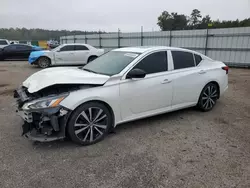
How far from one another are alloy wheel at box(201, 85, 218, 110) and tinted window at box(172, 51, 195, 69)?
0.73 m

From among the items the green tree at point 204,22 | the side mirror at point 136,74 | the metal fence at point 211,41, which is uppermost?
the green tree at point 204,22

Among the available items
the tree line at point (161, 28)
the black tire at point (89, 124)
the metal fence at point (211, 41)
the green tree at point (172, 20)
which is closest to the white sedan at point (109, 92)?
the black tire at point (89, 124)

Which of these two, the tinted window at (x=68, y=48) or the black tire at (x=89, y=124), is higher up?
the tinted window at (x=68, y=48)

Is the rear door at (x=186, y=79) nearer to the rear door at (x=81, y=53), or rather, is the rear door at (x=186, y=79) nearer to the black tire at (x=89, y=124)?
the black tire at (x=89, y=124)

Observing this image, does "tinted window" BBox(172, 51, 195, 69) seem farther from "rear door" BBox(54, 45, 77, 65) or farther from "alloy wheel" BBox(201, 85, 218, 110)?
"rear door" BBox(54, 45, 77, 65)

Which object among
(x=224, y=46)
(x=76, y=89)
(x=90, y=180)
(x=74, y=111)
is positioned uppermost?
(x=224, y=46)

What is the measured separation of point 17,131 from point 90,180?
6.65 ft

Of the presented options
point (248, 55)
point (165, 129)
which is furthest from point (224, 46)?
point (165, 129)

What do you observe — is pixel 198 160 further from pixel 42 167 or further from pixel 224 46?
pixel 224 46

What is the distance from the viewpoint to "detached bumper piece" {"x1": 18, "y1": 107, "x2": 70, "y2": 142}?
2.88 metres

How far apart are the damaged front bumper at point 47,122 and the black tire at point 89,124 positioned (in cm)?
12

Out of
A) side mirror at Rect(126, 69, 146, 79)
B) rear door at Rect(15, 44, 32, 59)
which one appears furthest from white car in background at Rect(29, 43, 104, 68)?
side mirror at Rect(126, 69, 146, 79)

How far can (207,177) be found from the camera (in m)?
2.51

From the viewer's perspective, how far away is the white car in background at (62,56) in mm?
11977
